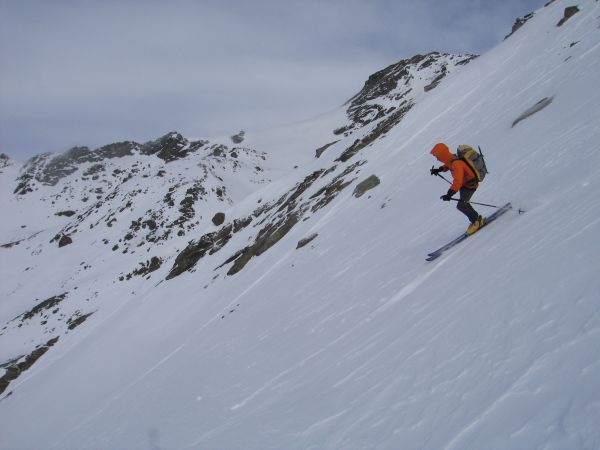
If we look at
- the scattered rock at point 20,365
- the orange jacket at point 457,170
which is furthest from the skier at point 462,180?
the scattered rock at point 20,365

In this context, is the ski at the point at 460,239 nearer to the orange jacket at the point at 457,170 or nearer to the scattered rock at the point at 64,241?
the orange jacket at the point at 457,170

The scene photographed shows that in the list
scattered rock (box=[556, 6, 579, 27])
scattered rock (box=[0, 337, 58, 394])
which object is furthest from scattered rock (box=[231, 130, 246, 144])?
scattered rock (box=[556, 6, 579, 27])

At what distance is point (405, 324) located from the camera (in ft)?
20.4

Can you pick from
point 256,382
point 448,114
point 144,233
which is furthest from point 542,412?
point 144,233

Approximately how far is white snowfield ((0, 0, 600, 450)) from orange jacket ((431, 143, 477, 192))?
37.4 inches

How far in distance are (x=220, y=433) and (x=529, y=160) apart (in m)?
9.39

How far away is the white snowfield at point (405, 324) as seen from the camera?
367 cm

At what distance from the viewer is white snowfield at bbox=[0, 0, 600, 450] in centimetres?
367

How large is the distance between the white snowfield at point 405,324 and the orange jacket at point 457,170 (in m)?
0.95

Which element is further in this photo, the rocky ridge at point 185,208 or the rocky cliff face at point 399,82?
the rocky cliff face at point 399,82

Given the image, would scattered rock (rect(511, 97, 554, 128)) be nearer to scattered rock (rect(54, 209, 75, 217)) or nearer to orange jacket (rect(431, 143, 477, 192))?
orange jacket (rect(431, 143, 477, 192))

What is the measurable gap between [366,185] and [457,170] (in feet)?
36.7

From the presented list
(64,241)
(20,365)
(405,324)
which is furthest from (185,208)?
(405,324)

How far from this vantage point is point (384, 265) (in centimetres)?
1009
